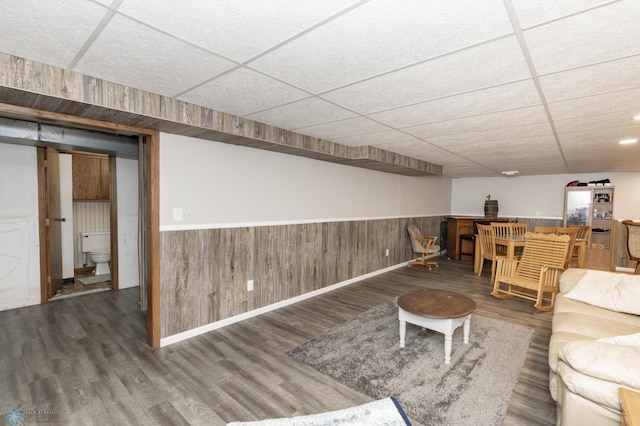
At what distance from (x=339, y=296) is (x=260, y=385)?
2.27 m

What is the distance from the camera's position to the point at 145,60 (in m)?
1.73

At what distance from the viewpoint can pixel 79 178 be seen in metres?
5.29

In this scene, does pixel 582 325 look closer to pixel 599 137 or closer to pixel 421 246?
pixel 599 137

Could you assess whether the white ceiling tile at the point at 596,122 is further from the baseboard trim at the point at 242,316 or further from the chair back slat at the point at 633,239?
the baseboard trim at the point at 242,316

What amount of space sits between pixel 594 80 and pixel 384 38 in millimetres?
1516

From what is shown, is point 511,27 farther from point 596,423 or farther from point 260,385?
point 260,385

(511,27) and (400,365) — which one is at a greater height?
(511,27)

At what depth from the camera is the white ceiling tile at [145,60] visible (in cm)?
146

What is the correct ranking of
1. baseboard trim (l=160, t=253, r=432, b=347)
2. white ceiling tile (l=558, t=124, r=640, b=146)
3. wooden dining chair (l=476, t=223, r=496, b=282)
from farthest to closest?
1. wooden dining chair (l=476, t=223, r=496, b=282)
2. white ceiling tile (l=558, t=124, r=640, b=146)
3. baseboard trim (l=160, t=253, r=432, b=347)

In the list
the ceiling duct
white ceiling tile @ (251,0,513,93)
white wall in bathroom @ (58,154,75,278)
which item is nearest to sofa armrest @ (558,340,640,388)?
white ceiling tile @ (251,0,513,93)

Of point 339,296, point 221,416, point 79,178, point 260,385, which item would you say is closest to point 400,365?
point 260,385

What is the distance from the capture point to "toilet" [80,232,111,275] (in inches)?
200

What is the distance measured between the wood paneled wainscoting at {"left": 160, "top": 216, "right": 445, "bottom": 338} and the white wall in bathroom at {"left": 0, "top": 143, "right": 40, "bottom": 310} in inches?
95.9

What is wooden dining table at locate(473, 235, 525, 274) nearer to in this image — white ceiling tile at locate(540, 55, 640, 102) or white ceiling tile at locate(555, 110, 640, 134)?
white ceiling tile at locate(555, 110, 640, 134)
